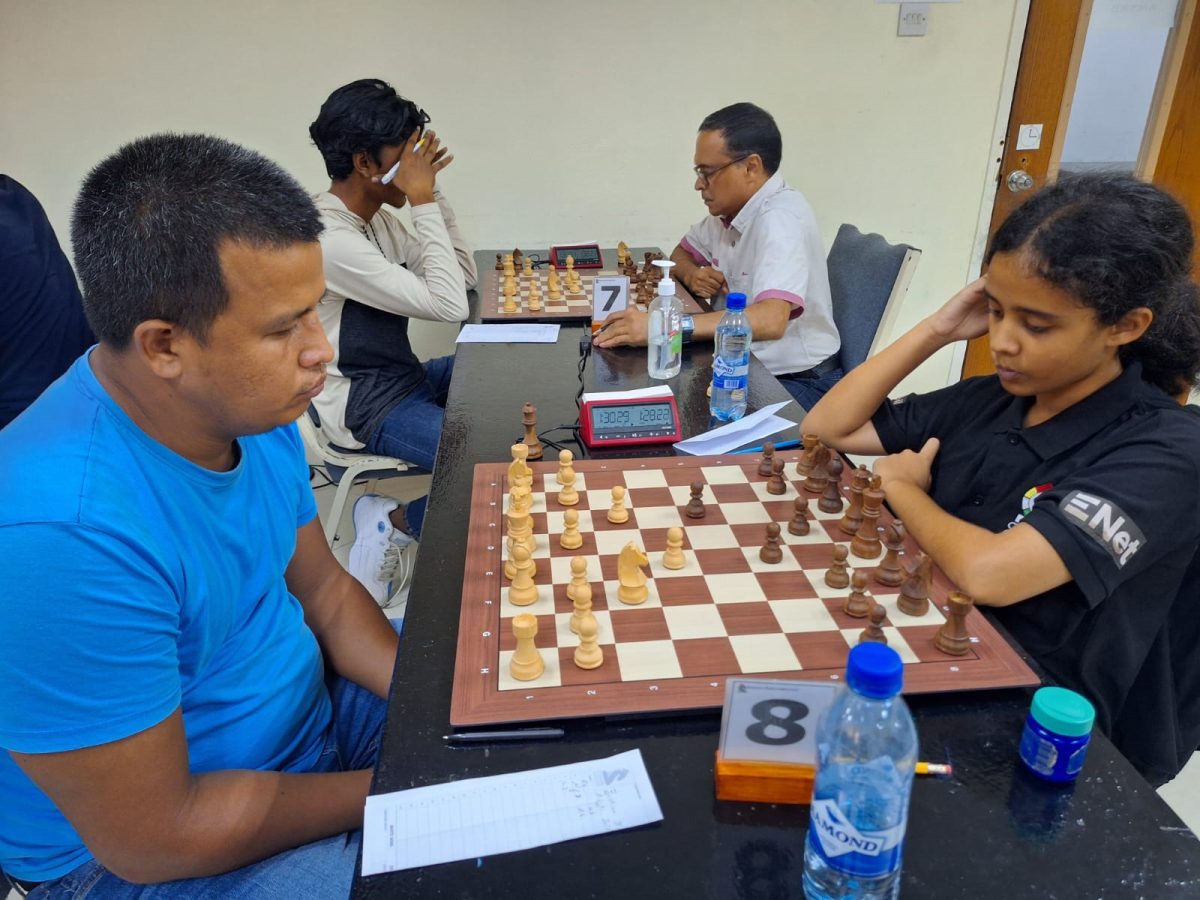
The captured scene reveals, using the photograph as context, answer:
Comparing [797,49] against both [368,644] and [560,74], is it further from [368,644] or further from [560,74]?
[368,644]

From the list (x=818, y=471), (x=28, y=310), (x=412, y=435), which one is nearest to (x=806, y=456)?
(x=818, y=471)

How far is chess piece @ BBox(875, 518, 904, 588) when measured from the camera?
1.12m

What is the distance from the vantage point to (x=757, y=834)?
0.79 meters

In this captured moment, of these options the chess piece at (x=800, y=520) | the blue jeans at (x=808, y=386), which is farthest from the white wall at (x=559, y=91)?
the chess piece at (x=800, y=520)

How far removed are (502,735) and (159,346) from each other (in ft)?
1.88

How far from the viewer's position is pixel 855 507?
51.1 inches

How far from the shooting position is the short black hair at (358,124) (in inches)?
88.0

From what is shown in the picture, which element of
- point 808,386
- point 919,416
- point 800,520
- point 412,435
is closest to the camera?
point 800,520

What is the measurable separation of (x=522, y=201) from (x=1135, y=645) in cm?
309

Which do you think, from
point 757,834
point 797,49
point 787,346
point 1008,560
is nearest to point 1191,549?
point 1008,560

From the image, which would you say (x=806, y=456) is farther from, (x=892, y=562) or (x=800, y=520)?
(x=892, y=562)

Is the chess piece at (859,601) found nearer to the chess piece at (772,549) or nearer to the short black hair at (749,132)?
the chess piece at (772,549)

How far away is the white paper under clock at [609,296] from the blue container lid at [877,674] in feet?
5.74

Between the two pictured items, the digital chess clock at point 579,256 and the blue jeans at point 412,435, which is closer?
the blue jeans at point 412,435
